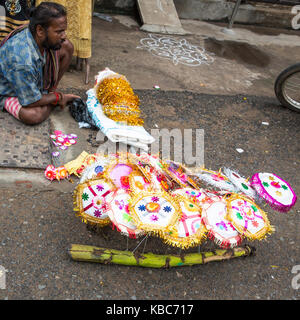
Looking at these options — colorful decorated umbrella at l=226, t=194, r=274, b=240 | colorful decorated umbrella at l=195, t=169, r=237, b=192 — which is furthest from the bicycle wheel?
colorful decorated umbrella at l=226, t=194, r=274, b=240

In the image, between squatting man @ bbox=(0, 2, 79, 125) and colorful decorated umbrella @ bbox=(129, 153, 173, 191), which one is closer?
colorful decorated umbrella @ bbox=(129, 153, 173, 191)

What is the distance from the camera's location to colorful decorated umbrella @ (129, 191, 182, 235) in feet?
6.10

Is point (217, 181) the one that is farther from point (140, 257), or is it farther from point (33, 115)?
point (33, 115)

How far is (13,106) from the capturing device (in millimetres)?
3002

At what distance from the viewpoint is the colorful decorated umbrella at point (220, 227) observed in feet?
6.48

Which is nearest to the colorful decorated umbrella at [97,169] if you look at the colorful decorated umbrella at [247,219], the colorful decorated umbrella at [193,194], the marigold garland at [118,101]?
the colorful decorated umbrella at [193,194]

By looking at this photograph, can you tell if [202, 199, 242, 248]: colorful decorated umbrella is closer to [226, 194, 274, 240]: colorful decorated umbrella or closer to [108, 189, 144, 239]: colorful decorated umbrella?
[226, 194, 274, 240]: colorful decorated umbrella

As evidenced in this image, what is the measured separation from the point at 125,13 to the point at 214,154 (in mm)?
4440

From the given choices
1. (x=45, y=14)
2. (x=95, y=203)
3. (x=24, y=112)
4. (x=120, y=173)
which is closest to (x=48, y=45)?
(x=45, y=14)

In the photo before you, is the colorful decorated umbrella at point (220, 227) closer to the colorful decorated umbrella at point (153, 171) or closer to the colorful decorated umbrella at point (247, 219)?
the colorful decorated umbrella at point (247, 219)

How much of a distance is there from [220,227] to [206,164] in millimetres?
1415

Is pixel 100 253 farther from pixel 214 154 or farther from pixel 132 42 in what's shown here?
pixel 132 42

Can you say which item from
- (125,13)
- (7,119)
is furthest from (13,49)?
(125,13)

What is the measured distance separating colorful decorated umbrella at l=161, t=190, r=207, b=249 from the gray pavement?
0.47 meters
